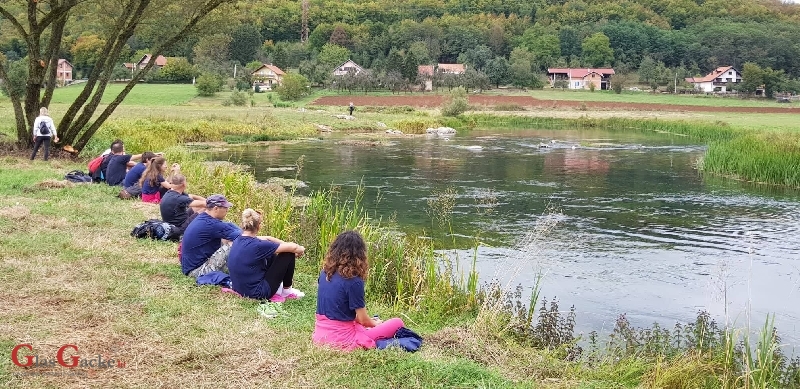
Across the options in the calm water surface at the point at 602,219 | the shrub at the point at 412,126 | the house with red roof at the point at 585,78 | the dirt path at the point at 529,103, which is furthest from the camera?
the house with red roof at the point at 585,78

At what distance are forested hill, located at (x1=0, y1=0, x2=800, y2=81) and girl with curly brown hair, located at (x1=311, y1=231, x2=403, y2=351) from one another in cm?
9296

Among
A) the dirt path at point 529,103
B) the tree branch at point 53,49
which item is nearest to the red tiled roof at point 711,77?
the dirt path at point 529,103

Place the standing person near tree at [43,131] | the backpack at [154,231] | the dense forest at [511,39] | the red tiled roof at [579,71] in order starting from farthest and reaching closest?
1. the red tiled roof at [579,71]
2. the dense forest at [511,39]
3. the standing person near tree at [43,131]
4. the backpack at [154,231]

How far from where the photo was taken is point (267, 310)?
8.12m

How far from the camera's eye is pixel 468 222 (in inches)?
723

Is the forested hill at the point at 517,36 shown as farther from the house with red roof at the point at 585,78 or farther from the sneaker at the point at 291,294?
the sneaker at the point at 291,294

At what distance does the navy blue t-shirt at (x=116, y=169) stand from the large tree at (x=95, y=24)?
215 inches

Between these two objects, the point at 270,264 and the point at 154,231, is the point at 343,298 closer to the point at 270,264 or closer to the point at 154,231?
the point at 270,264

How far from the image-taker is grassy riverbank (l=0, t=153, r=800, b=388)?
6.30m

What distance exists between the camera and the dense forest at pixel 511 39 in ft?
363

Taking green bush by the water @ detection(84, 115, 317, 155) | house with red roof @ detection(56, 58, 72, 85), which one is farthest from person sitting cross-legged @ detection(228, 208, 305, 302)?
house with red roof @ detection(56, 58, 72, 85)

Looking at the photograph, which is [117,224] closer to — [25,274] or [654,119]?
[25,274]

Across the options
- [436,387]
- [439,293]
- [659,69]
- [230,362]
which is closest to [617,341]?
[439,293]

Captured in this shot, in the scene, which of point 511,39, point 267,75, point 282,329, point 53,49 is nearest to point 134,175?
point 53,49
